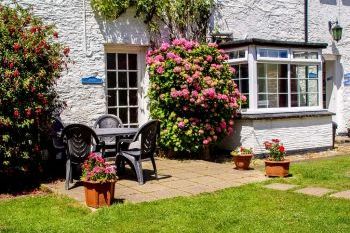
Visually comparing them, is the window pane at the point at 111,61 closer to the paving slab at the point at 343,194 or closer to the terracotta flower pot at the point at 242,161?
the terracotta flower pot at the point at 242,161

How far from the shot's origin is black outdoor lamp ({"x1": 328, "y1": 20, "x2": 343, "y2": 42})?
14602 mm

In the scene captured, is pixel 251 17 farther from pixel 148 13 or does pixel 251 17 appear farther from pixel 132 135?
pixel 132 135

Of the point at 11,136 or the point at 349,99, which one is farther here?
the point at 349,99

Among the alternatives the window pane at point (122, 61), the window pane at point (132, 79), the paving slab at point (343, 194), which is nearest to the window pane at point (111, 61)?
the window pane at point (122, 61)

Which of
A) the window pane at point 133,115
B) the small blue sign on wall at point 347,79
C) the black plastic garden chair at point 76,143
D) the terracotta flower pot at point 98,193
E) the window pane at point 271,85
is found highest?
the small blue sign on wall at point 347,79

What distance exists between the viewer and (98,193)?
6254 millimetres

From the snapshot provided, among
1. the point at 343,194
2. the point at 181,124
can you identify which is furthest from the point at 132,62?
the point at 343,194

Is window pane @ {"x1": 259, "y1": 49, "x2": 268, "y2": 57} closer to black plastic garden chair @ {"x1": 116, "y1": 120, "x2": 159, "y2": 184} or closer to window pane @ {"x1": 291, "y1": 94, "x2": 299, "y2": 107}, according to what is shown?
window pane @ {"x1": 291, "y1": 94, "x2": 299, "y2": 107}

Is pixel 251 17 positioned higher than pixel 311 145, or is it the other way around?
pixel 251 17

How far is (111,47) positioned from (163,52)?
4.06ft

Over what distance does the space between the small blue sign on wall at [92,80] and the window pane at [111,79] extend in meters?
0.37

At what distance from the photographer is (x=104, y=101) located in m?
10.6

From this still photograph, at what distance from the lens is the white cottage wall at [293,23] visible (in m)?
12.8

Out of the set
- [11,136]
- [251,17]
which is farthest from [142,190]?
[251,17]
